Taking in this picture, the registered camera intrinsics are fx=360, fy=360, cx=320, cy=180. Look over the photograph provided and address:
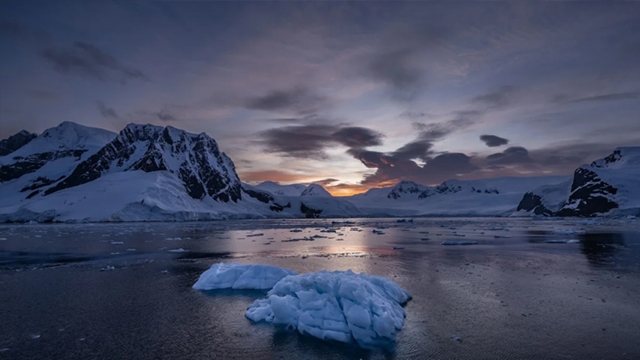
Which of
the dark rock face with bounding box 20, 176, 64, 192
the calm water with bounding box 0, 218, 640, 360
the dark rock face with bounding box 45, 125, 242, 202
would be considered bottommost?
the calm water with bounding box 0, 218, 640, 360

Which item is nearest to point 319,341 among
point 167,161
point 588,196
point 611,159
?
point 588,196

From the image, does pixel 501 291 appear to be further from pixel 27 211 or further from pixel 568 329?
pixel 27 211

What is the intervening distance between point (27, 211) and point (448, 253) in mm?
99565

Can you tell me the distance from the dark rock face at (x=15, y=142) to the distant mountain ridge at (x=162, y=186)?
16.9 inches

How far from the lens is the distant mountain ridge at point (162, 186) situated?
293ft

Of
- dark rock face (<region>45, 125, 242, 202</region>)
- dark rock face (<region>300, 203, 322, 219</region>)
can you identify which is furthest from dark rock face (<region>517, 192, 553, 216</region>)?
dark rock face (<region>45, 125, 242, 202</region>)

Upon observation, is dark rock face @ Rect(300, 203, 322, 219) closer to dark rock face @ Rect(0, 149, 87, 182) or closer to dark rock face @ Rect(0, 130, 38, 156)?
dark rock face @ Rect(0, 149, 87, 182)

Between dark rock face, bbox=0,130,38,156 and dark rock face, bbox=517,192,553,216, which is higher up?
dark rock face, bbox=0,130,38,156

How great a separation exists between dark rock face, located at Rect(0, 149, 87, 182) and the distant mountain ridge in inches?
12.1

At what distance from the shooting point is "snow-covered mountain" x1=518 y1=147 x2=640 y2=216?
9988 centimetres

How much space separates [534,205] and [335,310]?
15876 cm

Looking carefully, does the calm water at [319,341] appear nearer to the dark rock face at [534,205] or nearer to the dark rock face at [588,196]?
the dark rock face at [588,196]

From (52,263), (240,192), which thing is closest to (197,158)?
(240,192)

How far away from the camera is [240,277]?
14438mm
